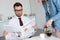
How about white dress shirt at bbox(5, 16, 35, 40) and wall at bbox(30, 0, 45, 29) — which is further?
wall at bbox(30, 0, 45, 29)

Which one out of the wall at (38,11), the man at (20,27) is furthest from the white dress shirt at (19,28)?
the wall at (38,11)

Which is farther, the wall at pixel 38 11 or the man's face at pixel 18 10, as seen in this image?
the wall at pixel 38 11

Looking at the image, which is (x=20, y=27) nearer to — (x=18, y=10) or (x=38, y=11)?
(x=18, y=10)

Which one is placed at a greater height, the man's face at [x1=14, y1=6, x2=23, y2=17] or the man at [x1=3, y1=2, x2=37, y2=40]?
the man's face at [x1=14, y1=6, x2=23, y2=17]

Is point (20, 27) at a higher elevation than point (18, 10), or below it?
below

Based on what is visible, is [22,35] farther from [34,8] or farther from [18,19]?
[34,8]

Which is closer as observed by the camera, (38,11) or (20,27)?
(20,27)

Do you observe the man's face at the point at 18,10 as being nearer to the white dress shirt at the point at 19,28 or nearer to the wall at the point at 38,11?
the white dress shirt at the point at 19,28

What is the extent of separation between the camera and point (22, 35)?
4.72ft

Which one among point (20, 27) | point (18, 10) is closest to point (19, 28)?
point (20, 27)

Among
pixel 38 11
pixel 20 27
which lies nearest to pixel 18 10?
pixel 20 27

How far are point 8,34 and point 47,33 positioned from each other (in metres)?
0.38

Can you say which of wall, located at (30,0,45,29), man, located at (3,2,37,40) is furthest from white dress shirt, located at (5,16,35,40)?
wall, located at (30,0,45,29)

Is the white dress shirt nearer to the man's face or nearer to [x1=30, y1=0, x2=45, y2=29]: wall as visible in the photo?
the man's face
